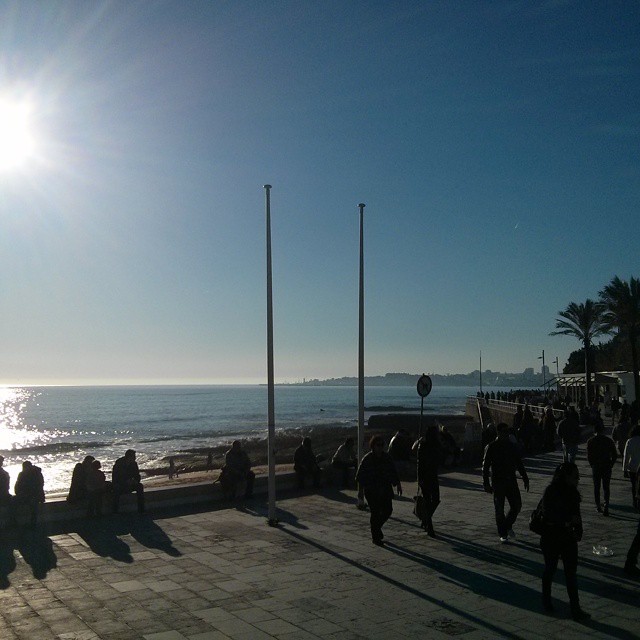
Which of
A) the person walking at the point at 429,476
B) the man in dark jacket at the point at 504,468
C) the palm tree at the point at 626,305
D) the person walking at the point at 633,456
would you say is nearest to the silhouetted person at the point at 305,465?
the person walking at the point at 429,476

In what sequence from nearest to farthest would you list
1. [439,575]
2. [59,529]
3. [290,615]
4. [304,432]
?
[290,615] < [439,575] < [59,529] < [304,432]

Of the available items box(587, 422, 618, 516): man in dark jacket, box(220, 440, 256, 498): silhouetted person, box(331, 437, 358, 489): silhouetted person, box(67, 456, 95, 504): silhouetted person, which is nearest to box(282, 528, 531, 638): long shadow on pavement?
box(220, 440, 256, 498): silhouetted person

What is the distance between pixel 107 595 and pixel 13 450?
2145 inches

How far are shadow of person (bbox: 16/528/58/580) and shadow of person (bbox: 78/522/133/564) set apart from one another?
1.70ft

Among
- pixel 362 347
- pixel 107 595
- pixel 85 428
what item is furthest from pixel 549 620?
pixel 85 428

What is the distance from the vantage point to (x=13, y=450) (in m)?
56.4

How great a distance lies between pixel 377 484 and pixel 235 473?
15.0 feet

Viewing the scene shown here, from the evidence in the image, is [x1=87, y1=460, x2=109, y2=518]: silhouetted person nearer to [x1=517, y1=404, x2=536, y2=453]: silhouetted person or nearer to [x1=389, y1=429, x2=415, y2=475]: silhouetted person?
[x1=389, y1=429, x2=415, y2=475]: silhouetted person

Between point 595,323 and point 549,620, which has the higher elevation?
point 595,323

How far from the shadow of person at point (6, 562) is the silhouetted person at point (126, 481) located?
7.34 ft

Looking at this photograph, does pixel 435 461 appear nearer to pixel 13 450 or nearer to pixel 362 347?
pixel 362 347

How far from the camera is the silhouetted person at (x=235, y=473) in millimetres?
13055

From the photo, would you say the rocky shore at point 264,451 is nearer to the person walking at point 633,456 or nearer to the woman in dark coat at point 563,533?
the person walking at point 633,456

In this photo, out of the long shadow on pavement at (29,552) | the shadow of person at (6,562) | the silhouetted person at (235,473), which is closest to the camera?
the shadow of person at (6,562)
